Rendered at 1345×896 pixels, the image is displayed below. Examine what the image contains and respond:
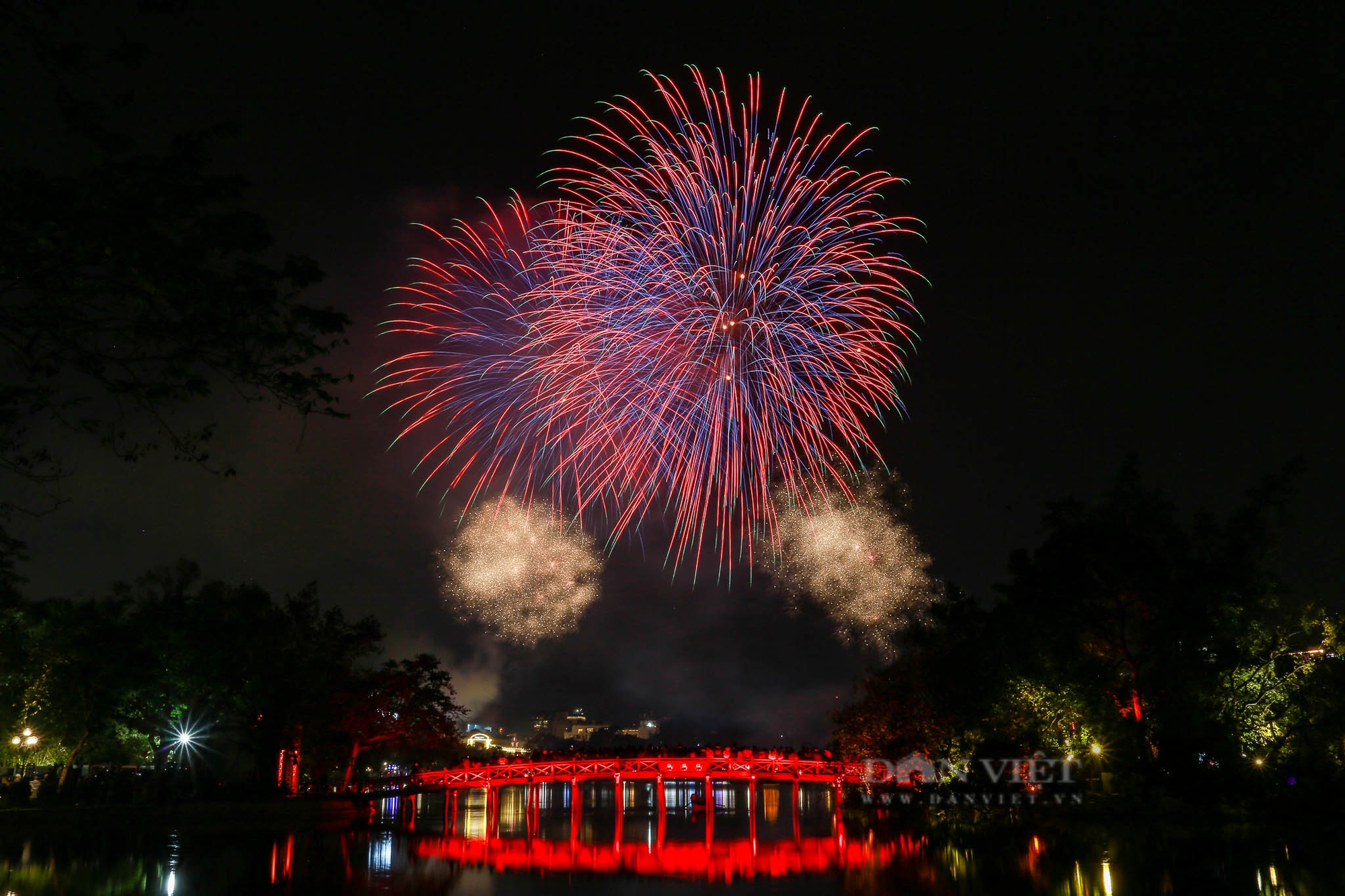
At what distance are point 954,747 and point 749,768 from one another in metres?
16.9

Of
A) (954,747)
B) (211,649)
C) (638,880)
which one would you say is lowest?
(638,880)

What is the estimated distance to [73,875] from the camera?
24.2m

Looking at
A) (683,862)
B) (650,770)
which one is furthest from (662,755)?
(683,862)

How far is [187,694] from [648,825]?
25.6 metres

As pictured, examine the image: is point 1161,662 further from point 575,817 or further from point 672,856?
point 575,817

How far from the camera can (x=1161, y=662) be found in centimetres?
3494

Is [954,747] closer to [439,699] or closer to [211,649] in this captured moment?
[439,699]

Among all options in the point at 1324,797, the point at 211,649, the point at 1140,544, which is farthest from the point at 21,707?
the point at 1324,797

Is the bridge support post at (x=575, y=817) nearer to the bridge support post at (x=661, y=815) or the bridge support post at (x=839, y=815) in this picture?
the bridge support post at (x=661, y=815)

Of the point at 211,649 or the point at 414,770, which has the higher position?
the point at 211,649

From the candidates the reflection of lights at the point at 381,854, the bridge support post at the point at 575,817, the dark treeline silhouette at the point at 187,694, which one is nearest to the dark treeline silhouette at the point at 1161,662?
the bridge support post at the point at 575,817

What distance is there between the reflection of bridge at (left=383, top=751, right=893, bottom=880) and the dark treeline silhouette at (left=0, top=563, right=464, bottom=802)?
778 cm

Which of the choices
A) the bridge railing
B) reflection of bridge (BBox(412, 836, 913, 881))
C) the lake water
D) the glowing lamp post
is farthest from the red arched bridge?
the glowing lamp post

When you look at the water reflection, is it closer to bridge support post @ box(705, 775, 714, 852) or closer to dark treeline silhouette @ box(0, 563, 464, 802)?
bridge support post @ box(705, 775, 714, 852)
